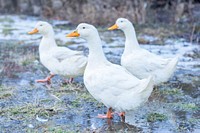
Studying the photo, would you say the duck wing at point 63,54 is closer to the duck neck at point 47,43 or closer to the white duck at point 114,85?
the duck neck at point 47,43

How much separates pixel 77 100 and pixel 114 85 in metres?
1.57

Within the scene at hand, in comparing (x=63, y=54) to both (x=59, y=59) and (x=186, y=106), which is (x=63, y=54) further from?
(x=186, y=106)

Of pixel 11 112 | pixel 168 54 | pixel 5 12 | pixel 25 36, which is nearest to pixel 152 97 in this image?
pixel 11 112

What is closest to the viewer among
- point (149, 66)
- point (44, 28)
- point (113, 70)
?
point (113, 70)

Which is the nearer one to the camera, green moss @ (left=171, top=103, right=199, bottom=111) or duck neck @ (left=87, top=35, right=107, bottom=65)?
duck neck @ (left=87, top=35, right=107, bottom=65)

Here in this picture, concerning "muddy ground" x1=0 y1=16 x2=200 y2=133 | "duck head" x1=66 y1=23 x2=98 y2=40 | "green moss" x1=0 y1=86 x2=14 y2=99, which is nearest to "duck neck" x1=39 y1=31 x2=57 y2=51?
"muddy ground" x1=0 y1=16 x2=200 y2=133

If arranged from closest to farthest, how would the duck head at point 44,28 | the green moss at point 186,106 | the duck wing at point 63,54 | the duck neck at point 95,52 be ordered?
the duck neck at point 95,52
the green moss at point 186,106
the duck wing at point 63,54
the duck head at point 44,28

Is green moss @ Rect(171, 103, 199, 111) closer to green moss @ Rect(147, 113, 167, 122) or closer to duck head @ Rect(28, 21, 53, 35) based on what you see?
green moss @ Rect(147, 113, 167, 122)

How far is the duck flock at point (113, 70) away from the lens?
646 cm

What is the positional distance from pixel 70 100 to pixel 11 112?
1.19 m

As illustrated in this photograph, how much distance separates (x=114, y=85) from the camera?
655 centimetres

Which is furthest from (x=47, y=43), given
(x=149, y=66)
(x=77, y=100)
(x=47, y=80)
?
(x=149, y=66)

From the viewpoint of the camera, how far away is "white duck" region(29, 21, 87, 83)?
898 cm

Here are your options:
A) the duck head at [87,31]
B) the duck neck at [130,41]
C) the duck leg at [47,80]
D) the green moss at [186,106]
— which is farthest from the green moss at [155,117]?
the duck leg at [47,80]
